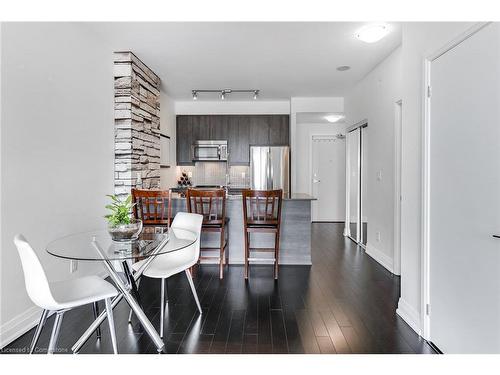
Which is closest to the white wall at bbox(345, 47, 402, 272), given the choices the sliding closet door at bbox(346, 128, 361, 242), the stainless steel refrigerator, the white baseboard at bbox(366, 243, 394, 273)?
the white baseboard at bbox(366, 243, 394, 273)

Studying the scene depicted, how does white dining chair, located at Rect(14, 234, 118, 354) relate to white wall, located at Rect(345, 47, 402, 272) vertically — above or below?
below

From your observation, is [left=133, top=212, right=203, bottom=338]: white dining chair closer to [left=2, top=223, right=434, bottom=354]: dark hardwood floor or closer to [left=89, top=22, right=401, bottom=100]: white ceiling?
[left=2, top=223, right=434, bottom=354]: dark hardwood floor

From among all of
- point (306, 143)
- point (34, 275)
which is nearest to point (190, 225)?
point (34, 275)

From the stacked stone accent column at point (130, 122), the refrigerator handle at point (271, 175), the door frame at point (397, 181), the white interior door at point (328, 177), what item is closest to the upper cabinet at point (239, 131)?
the refrigerator handle at point (271, 175)

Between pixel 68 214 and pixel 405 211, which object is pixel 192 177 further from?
pixel 405 211

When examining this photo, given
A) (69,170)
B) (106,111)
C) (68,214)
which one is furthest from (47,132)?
(106,111)

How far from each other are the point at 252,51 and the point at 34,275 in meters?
3.24

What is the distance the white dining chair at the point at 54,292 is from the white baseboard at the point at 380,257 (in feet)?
10.6

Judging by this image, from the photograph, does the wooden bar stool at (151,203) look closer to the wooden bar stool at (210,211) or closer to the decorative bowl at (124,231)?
the wooden bar stool at (210,211)

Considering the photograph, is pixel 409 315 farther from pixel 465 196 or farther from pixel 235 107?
pixel 235 107

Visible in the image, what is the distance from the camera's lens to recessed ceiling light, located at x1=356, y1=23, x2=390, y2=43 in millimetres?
3160

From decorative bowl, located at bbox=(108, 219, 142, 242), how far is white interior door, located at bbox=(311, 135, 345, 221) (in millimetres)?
5680

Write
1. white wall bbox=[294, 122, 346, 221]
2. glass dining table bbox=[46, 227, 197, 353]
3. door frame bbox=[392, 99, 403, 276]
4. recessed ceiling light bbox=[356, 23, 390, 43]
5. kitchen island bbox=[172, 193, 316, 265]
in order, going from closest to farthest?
glass dining table bbox=[46, 227, 197, 353] < recessed ceiling light bbox=[356, 23, 390, 43] < door frame bbox=[392, 99, 403, 276] < kitchen island bbox=[172, 193, 316, 265] < white wall bbox=[294, 122, 346, 221]

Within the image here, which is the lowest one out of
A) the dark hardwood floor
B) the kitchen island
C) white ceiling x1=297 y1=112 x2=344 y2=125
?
the dark hardwood floor
